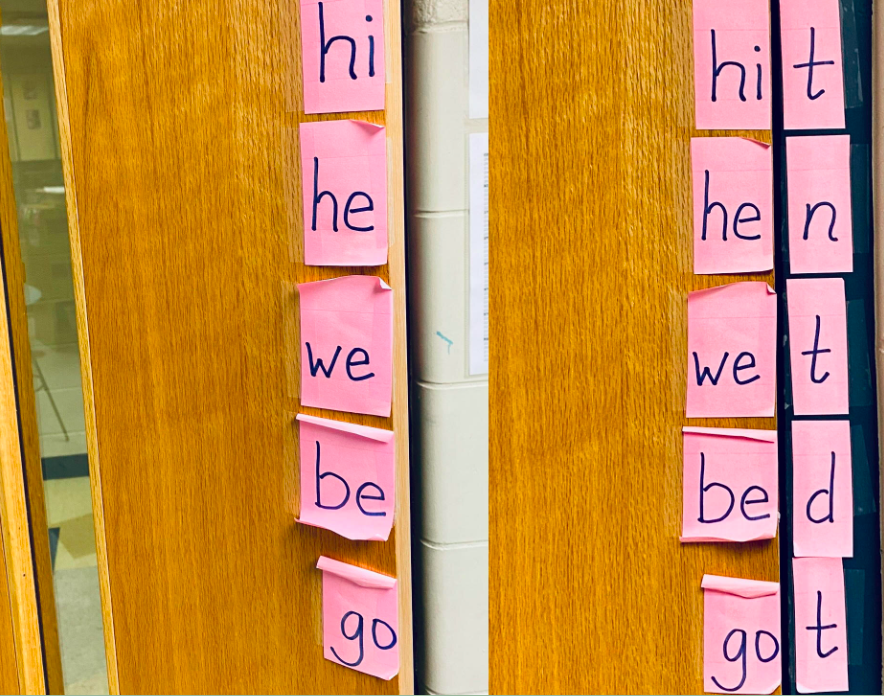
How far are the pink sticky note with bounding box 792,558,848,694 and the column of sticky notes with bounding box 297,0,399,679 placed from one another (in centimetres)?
35

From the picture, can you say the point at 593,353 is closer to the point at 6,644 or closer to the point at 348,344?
the point at 348,344

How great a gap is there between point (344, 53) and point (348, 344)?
24 centimetres

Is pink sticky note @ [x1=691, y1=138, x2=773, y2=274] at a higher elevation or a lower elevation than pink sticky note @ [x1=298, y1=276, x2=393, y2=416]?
higher

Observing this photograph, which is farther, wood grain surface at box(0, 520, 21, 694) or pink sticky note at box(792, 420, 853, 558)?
wood grain surface at box(0, 520, 21, 694)

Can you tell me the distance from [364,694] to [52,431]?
61 cm

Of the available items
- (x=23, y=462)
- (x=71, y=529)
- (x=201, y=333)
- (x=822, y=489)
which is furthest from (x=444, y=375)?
(x=71, y=529)

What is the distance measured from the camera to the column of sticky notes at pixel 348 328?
0.65 m

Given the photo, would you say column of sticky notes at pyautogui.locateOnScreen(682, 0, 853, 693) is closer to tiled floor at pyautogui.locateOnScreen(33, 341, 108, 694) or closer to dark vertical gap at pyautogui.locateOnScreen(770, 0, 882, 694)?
dark vertical gap at pyautogui.locateOnScreen(770, 0, 882, 694)

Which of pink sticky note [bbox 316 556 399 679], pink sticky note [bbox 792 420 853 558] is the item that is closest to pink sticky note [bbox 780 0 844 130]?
pink sticky note [bbox 792 420 853 558]

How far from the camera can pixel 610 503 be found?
70cm

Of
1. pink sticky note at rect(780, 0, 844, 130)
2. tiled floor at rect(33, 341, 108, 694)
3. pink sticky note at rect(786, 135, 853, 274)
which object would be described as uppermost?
pink sticky note at rect(780, 0, 844, 130)

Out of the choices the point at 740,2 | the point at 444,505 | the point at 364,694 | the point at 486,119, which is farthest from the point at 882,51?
the point at 364,694

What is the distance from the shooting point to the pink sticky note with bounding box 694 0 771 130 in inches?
24.2

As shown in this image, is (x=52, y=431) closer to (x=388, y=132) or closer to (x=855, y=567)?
(x=388, y=132)
